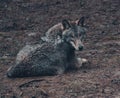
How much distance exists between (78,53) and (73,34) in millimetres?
1410

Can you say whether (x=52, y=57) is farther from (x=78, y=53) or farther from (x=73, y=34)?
(x=78, y=53)

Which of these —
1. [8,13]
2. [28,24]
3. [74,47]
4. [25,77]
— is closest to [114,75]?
[74,47]

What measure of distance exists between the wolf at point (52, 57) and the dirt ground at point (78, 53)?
0.20 meters

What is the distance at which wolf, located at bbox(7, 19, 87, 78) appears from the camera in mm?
10008

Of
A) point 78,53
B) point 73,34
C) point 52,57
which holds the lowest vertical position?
point 78,53

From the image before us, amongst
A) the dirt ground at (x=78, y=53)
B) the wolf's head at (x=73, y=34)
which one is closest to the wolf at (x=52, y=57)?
the wolf's head at (x=73, y=34)

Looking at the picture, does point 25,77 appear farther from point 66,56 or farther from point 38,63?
point 66,56

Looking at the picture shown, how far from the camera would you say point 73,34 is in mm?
10273

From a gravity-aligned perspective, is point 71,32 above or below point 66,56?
above

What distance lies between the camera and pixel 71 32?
33.7 feet

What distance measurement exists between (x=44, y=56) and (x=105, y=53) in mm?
1938

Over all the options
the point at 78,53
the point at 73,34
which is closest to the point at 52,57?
the point at 73,34

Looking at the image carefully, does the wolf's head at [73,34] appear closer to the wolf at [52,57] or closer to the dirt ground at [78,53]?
the wolf at [52,57]

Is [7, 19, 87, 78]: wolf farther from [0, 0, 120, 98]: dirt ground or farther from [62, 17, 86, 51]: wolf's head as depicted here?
[0, 0, 120, 98]: dirt ground
